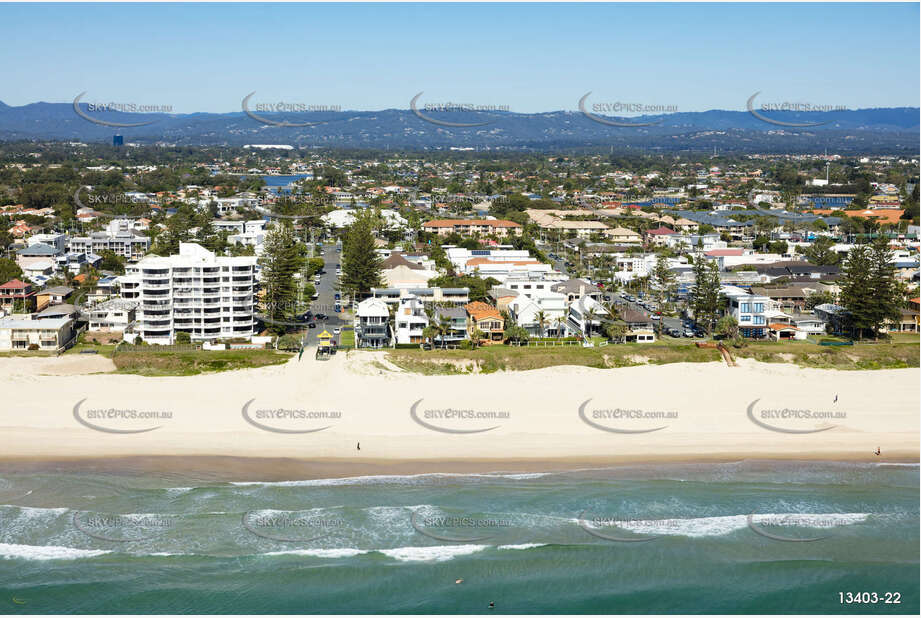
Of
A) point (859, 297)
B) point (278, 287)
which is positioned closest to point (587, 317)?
point (859, 297)

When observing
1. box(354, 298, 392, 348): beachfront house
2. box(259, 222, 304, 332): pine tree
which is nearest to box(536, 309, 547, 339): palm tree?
box(354, 298, 392, 348): beachfront house

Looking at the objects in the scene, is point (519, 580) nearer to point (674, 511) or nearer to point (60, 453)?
point (674, 511)

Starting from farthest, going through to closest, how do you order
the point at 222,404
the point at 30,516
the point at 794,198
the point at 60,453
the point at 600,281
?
the point at 794,198 < the point at 600,281 < the point at 222,404 < the point at 60,453 < the point at 30,516

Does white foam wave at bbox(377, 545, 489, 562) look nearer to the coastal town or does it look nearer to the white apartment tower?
the coastal town

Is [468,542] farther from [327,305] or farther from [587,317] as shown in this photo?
[327,305]

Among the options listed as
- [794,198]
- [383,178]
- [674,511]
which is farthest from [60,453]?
[383,178]

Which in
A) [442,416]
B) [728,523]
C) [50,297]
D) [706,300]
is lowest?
[728,523]
